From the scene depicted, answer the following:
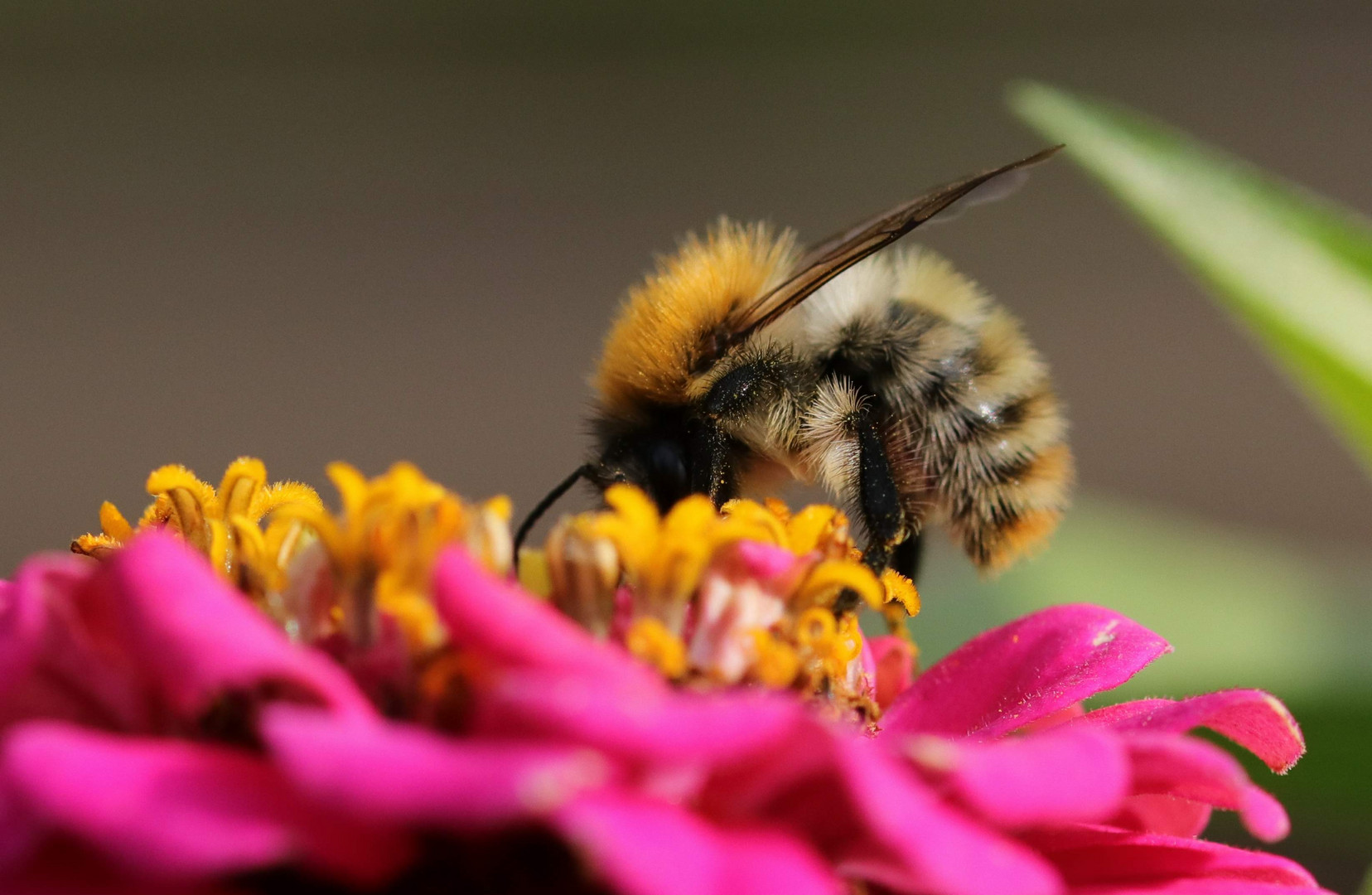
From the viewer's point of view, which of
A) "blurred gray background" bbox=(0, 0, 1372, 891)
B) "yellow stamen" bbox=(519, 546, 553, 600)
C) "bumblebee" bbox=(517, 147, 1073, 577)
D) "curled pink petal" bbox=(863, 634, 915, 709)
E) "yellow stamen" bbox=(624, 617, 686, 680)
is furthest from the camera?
"blurred gray background" bbox=(0, 0, 1372, 891)

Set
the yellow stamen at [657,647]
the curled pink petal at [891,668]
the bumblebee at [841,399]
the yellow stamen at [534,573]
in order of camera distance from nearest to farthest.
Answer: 1. the yellow stamen at [657,647]
2. the yellow stamen at [534,573]
3. the curled pink petal at [891,668]
4. the bumblebee at [841,399]

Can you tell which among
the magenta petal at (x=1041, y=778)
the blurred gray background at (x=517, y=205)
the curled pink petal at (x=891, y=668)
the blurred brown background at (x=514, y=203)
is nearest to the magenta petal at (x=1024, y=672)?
the curled pink petal at (x=891, y=668)

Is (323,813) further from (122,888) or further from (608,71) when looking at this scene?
(608,71)

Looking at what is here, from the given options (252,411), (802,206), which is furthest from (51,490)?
(802,206)

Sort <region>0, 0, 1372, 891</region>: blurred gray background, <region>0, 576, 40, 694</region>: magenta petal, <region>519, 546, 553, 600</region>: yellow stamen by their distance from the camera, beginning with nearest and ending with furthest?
<region>0, 576, 40, 694</region>: magenta petal → <region>519, 546, 553, 600</region>: yellow stamen → <region>0, 0, 1372, 891</region>: blurred gray background

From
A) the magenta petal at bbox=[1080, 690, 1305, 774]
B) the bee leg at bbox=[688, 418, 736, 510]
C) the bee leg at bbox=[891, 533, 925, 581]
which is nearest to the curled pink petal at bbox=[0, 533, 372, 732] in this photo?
the magenta petal at bbox=[1080, 690, 1305, 774]

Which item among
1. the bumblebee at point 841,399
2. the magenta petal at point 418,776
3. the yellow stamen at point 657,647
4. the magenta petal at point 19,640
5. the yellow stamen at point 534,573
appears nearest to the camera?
the magenta petal at point 418,776

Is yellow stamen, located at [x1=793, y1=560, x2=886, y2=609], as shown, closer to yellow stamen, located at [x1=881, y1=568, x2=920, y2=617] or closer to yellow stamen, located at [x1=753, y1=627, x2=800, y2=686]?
yellow stamen, located at [x1=753, y1=627, x2=800, y2=686]

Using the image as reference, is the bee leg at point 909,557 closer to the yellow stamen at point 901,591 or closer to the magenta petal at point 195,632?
the yellow stamen at point 901,591
